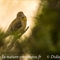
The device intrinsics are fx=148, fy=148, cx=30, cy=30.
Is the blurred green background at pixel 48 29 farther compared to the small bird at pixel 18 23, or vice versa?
the small bird at pixel 18 23

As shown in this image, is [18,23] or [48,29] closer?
[48,29]

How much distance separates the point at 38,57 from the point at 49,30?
93 millimetres

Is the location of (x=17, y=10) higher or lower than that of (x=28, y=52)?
higher

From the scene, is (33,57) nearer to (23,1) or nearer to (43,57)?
(43,57)

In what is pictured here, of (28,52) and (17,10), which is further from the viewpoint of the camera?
(17,10)

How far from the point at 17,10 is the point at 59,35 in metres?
0.27

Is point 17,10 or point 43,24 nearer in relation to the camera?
point 43,24

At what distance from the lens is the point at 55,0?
11.4 inches

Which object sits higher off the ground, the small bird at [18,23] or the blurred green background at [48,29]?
the small bird at [18,23]

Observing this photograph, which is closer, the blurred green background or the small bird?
the blurred green background

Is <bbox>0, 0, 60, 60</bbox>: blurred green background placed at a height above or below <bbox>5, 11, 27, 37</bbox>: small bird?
below

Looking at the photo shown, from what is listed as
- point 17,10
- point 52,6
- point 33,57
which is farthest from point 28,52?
point 17,10

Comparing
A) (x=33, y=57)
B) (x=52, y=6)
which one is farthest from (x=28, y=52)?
(x=52, y=6)

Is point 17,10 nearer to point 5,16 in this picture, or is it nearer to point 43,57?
point 5,16
